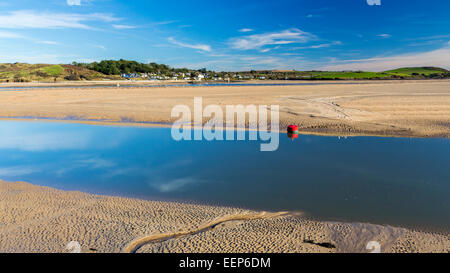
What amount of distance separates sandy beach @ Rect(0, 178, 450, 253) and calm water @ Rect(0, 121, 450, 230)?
622 millimetres

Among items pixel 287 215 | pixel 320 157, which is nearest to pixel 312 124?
pixel 320 157

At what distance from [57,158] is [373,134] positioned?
17171 millimetres

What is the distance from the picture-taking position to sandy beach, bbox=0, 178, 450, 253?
6176 mm

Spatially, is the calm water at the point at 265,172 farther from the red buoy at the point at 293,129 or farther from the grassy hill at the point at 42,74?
the grassy hill at the point at 42,74

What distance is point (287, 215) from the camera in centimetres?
752

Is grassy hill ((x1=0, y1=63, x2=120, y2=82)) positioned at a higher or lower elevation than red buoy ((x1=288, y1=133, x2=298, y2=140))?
higher

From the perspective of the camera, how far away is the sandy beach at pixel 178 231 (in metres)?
6.18

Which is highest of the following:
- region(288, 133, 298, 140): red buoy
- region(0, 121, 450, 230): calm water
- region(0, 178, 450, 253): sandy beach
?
region(288, 133, 298, 140): red buoy

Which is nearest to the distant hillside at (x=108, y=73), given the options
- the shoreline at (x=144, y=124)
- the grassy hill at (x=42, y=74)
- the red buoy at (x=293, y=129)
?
the grassy hill at (x=42, y=74)

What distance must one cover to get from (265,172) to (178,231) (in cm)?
492

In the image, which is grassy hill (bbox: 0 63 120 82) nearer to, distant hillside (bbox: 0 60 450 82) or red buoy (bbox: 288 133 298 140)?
distant hillside (bbox: 0 60 450 82)

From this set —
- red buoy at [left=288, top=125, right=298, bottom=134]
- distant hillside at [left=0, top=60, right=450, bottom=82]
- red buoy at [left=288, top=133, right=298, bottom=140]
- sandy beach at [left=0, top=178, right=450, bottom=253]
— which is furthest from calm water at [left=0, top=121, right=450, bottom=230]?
distant hillside at [left=0, top=60, right=450, bottom=82]

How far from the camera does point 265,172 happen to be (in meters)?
10.9

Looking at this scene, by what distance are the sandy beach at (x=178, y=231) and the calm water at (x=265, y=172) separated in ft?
2.04
